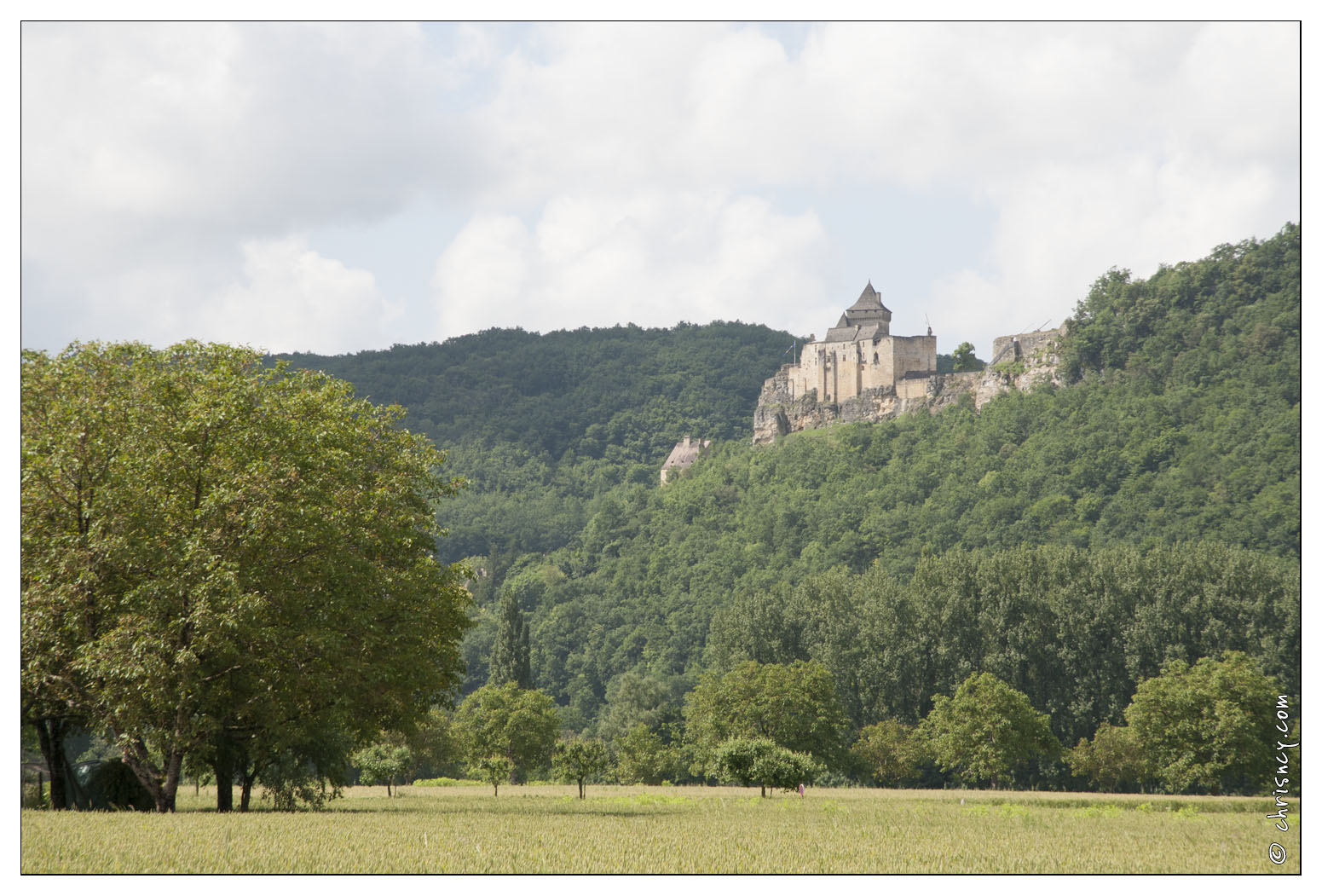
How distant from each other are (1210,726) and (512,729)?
35728 millimetres

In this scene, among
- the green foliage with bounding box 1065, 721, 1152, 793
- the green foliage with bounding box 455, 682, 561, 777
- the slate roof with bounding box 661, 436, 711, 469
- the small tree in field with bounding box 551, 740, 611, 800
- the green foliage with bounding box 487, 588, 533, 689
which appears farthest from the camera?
the slate roof with bounding box 661, 436, 711, 469

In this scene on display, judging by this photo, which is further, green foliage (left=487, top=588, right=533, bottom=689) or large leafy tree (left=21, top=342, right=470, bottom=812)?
green foliage (left=487, top=588, right=533, bottom=689)

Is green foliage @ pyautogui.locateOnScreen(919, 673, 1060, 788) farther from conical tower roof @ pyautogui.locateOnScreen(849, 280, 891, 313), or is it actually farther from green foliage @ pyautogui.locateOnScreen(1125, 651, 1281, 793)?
conical tower roof @ pyautogui.locateOnScreen(849, 280, 891, 313)

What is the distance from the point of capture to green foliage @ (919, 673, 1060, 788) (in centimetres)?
6172

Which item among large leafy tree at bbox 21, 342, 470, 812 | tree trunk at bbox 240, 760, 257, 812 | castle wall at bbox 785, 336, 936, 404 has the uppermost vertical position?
castle wall at bbox 785, 336, 936, 404

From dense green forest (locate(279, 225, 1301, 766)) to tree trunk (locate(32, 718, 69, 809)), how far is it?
55.5 meters

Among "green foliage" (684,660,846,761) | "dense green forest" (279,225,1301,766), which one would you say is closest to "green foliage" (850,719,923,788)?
"green foliage" (684,660,846,761)

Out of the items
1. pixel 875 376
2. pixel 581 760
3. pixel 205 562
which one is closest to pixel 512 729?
pixel 581 760

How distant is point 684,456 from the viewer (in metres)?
181

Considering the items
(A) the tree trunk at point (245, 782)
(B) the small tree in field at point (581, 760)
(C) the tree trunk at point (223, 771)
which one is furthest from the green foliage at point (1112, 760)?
(C) the tree trunk at point (223, 771)

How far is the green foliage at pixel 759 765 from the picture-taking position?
43688mm

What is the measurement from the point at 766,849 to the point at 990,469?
349 feet

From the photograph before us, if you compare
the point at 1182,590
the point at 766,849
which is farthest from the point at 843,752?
the point at 766,849

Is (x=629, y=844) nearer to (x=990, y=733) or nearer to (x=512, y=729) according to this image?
(x=990, y=733)
